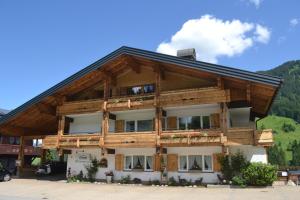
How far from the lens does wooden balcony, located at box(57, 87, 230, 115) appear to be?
2439 centimetres

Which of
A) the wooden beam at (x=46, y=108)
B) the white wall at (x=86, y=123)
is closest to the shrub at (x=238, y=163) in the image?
the white wall at (x=86, y=123)

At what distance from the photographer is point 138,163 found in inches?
1081

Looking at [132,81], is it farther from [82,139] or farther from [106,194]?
[106,194]

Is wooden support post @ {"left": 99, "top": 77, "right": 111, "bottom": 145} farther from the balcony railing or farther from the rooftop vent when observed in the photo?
the rooftop vent

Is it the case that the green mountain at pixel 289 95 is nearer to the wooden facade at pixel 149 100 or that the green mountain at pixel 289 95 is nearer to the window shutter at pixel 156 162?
the wooden facade at pixel 149 100

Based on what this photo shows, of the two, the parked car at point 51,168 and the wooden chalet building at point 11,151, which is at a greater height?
the wooden chalet building at point 11,151

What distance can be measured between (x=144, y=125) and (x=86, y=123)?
19.6 feet

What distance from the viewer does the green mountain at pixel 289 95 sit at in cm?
14262

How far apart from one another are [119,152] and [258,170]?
1126 cm

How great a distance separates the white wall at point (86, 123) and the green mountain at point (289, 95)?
99.8m

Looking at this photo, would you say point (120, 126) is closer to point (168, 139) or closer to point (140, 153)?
point (140, 153)

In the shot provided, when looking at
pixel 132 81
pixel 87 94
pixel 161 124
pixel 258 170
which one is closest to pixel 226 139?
pixel 258 170

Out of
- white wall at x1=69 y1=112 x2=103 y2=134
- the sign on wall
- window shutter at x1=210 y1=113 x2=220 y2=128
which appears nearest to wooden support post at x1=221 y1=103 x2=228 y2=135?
window shutter at x1=210 y1=113 x2=220 y2=128

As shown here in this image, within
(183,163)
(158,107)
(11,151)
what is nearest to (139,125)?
(158,107)
